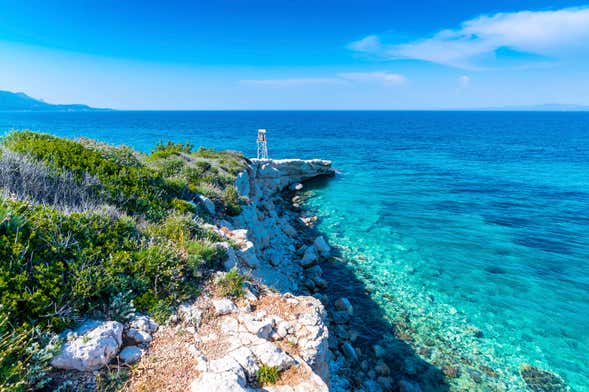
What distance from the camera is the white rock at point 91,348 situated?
4.54m

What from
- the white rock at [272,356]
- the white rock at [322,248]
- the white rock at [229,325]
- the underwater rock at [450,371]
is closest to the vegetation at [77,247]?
Result: the white rock at [229,325]

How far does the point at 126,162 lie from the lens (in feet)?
39.2

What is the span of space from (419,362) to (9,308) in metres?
13.0

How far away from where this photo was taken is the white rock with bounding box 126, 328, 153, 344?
5.34 meters

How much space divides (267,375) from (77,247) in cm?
463

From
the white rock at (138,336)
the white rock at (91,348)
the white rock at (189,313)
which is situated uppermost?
the white rock at (91,348)

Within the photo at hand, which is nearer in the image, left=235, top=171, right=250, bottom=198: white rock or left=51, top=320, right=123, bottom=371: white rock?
left=51, top=320, right=123, bottom=371: white rock

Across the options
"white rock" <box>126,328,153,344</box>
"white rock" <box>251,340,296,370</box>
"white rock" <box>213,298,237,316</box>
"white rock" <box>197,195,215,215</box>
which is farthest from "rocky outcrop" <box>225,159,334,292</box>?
"white rock" <box>126,328,153,344</box>

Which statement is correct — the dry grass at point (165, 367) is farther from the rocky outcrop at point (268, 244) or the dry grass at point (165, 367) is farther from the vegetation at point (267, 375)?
the rocky outcrop at point (268, 244)

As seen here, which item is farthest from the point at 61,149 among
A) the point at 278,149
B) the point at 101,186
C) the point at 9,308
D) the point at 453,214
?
the point at 278,149

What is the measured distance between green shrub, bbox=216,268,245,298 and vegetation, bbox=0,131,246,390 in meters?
0.04

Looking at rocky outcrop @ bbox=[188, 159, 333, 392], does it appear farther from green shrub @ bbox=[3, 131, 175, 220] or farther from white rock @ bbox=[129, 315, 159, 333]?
green shrub @ bbox=[3, 131, 175, 220]

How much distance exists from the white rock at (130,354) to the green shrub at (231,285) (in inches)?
83.2

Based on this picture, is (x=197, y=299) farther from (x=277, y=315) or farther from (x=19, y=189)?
(x=19, y=189)
